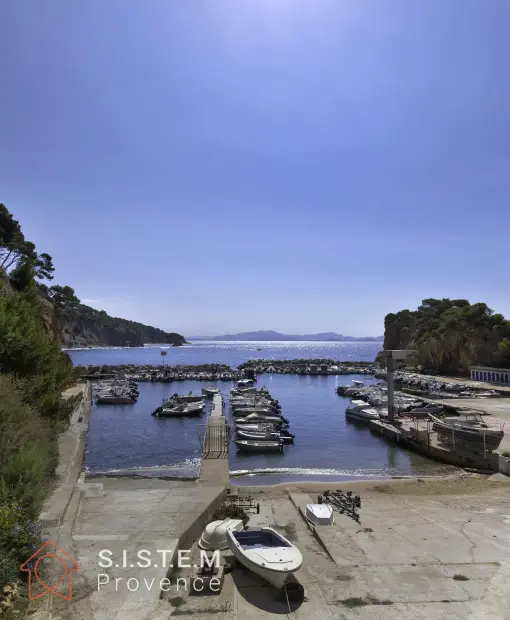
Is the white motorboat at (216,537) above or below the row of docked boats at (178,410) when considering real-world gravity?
above

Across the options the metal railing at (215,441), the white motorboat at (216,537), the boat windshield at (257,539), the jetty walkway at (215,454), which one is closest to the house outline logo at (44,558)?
the white motorboat at (216,537)

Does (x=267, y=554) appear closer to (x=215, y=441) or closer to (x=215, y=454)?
(x=215, y=454)

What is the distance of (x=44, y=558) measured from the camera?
9297 millimetres

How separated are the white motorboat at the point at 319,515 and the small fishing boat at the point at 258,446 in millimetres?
15746

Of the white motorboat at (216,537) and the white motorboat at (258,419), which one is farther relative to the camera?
the white motorboat at (258,419)

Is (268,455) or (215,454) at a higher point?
(215,454)

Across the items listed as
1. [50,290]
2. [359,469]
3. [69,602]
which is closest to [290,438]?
[359,469]

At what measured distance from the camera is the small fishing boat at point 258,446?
3086cm

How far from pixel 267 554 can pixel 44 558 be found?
4976 millimetres

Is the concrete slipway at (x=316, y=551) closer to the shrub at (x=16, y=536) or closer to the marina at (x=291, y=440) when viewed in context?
the shrub at (x=16, y=536)

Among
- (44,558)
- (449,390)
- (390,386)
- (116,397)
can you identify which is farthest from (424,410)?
(44,558)

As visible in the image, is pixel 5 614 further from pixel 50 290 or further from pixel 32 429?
pixel 50 290

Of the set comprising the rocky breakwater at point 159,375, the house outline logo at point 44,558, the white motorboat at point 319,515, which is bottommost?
the rocky breakwater at point 159,375

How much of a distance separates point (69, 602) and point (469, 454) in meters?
25.4
